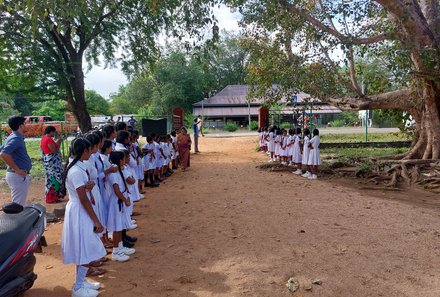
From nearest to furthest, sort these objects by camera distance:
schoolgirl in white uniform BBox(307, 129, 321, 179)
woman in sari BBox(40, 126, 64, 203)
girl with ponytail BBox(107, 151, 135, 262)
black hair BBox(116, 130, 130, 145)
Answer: girl with ponytail BBox(107, 151, 135, 262), black hair BBox(116, 130, 130, 145), woman in sari BBox(40, 126, 64, 203), schoolgirl in white uniform BBox(307, 129, 321, 179)

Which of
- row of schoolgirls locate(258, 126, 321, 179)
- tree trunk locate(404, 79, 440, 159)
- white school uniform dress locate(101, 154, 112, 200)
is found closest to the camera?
white school uniform dress locate(101, 154, 112, 200)

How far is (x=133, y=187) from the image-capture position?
6.57m

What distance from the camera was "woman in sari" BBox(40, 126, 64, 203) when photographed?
789 cm

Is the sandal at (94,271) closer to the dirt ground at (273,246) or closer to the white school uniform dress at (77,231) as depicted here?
the dirt ground at (273,246)

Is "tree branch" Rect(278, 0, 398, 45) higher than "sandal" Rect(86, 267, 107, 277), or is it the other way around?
"tree branch" Rect(278, 0, 398, 45)

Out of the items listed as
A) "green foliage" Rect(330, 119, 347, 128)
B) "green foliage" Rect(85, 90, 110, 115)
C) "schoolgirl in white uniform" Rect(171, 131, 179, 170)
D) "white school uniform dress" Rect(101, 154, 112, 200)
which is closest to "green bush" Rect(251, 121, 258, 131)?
"green foliage" Rect(330, 119, 347, 128)

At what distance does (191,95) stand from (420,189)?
129 ft

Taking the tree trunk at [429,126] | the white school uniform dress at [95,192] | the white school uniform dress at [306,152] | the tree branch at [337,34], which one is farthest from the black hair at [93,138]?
the tree trunk at [429,126]

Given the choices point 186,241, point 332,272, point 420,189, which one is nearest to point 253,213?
point 186,241

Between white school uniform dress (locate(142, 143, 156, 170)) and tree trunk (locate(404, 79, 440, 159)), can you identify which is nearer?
white school uniform dress (locate(142, 143, 156, 170))

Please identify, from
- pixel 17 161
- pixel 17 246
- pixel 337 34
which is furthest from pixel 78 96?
pixel 17 246

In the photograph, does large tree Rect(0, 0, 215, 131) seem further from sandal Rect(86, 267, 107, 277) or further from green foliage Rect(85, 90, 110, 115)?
sandal Rect(86, 267, 107, 277)

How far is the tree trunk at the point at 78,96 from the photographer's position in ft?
42.5

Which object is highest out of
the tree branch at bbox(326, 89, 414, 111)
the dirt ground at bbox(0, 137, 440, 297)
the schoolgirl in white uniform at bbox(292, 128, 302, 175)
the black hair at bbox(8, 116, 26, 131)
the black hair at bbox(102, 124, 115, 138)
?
the tree branch at bbox(326, 89, 414, 111)
